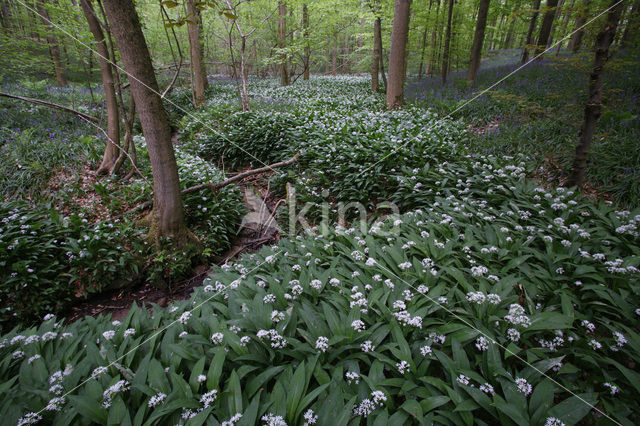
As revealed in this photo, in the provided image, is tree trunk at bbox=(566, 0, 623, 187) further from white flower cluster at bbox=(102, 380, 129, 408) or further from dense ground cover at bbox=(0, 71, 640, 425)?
white flower cluster at bbox=(102, 380, 129, 408)

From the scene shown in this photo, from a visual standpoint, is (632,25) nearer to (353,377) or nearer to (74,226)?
(353,377)

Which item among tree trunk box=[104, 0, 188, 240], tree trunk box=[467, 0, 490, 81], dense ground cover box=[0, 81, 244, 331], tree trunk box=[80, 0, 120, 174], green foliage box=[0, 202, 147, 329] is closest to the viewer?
tree trunk box=[104, 0, 188, 240]

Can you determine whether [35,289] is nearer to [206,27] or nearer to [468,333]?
[468,333]

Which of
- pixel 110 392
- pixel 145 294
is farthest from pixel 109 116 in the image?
pixel 110 392

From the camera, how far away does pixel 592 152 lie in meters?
4.60

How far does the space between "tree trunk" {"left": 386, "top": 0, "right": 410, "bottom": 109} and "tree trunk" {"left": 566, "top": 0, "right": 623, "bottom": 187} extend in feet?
17.8

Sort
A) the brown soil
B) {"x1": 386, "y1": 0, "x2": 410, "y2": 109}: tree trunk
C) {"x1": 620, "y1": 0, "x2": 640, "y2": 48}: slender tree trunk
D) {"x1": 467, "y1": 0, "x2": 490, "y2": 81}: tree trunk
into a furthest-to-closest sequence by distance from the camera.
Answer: {"x1": 467, "y1": 0, "x2": 490, "y2": 81}: tree trunk, {"x1": 386, "y1": 0, "x2": 410, "y2": 109}: tree trunk, {"x1": 620, "y1": 0, "x2": 640, "y2": 48}: slender tree trunk, the brown soil

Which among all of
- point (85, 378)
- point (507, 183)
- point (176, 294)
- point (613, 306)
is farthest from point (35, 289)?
point (507, 183)

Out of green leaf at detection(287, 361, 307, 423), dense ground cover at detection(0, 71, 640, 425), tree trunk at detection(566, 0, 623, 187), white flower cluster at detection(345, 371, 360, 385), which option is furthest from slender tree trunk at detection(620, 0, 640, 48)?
green leaf at detection(287, 361, 307, 423)

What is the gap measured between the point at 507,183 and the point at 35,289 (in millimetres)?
6601

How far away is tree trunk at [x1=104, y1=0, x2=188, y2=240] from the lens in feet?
10.1

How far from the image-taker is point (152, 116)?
137 inches

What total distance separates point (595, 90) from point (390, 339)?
443cm

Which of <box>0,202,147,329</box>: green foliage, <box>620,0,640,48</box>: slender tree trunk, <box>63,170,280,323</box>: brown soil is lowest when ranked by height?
<box>63,170,280,323</box>: brown soil
